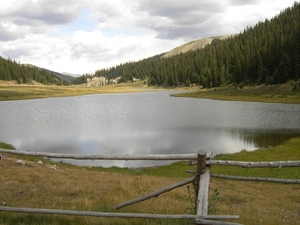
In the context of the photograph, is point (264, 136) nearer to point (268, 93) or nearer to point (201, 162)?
point (201, 162)

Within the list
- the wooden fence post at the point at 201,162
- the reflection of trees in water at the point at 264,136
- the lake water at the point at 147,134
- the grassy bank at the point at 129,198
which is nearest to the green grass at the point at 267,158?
the grassy bank at the point at 129,198

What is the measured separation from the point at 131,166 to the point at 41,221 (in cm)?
2096

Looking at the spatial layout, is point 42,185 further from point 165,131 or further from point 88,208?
point 165,131

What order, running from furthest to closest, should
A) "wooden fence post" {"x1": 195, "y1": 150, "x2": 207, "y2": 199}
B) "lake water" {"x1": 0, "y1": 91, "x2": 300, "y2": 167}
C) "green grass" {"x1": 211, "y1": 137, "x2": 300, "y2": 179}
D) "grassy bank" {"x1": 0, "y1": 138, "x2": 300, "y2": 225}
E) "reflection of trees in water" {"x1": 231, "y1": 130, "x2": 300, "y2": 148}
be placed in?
"reflection of trees in water" {"x1": 231, "y1": 130, "x2": 300, "y2": 148}
"lake water" {"x1": 0, "y1": 91, "x2": 300, "y2": 167}
"green grass" {"x1": 211, "y1": 137, "x2": 300, "y2": 179}
"grassy bank" {"x1": 0, "y1": 138, "x2": 300, "y2": 225}
"wooden fence post" {"x1": 195, "y1": 150, "x2": 207, "y2": 199}

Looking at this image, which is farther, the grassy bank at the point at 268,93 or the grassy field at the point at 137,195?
the grassy bank at the point at 268,93

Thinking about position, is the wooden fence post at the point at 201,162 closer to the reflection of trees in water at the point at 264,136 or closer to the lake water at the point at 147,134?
the lake water at the point at 147,134

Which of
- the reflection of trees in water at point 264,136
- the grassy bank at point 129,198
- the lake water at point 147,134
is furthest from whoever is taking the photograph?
the reflection of trees in water at point 264,136

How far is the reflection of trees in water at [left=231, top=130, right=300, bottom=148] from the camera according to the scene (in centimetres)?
3497

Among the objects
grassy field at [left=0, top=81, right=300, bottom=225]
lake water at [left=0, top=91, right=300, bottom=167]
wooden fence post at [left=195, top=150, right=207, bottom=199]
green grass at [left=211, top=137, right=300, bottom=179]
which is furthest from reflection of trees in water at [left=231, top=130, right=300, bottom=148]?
wooden fence post at [left=195, top=150, right=207, bottom=199]

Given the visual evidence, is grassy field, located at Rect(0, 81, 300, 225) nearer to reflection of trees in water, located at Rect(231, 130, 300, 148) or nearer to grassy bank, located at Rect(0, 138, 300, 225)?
grassy bank, located at Rect(0, 138, 300, 225)

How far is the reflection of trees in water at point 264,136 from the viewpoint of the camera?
3497cm

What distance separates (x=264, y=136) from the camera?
38.4 m

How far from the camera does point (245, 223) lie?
21.9ft

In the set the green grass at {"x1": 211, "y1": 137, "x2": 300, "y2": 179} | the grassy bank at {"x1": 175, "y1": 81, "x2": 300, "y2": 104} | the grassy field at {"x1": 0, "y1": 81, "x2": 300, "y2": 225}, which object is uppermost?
the grassy bank at {"x1": 175, "y1": 81, "x2": 300, "y2": 104}
